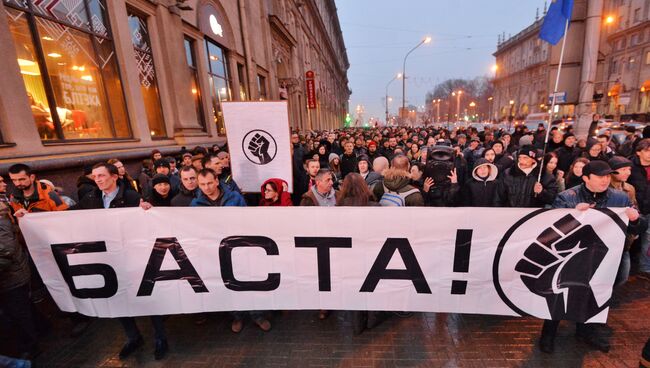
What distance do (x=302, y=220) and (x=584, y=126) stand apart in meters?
12.4

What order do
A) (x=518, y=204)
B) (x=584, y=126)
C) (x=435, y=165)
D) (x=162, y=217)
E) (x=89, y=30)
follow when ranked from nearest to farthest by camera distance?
(x=162, y=217), (x=518, y=204), (x=435, y=165), (x=89, y=30), (x=584, y=126)

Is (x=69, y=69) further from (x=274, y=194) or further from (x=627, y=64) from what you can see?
(x=627, y=64)

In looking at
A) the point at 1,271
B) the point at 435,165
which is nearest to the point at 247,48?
the point at 435,165

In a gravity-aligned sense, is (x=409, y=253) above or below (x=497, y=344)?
above

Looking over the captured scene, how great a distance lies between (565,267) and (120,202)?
4.71 metres

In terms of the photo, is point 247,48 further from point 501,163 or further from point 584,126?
point 584,126

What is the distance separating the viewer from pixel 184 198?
3.57m

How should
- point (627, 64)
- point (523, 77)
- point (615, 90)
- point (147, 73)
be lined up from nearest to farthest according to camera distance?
point (147, 73), point (627, 64), point (615, 90), point (523, 77)

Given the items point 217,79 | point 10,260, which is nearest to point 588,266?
point 10,260

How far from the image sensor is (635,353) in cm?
271

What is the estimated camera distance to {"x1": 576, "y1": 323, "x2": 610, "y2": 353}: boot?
2727 mm

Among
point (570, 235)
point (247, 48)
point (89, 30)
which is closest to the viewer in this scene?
point (570, 235)

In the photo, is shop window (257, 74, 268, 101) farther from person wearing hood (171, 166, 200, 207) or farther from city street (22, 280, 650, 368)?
city street (22, 280, 650, 368)

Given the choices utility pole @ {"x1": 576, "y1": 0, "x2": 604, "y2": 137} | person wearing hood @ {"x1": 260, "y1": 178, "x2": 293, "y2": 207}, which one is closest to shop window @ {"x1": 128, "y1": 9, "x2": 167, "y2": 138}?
person wearing hood @ {"x1": 260, "y1": 178, "x2": 293, "y2": 207}
